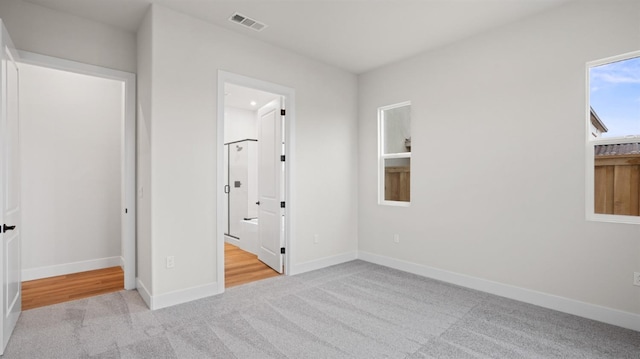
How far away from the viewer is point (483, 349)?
2260 millimetres

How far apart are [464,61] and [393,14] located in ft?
3.66

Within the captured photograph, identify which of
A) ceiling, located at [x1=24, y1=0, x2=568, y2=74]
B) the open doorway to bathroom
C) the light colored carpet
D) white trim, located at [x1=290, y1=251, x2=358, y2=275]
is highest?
ceiling, located at [x1=24, y1=0, x2=568, y2=74]

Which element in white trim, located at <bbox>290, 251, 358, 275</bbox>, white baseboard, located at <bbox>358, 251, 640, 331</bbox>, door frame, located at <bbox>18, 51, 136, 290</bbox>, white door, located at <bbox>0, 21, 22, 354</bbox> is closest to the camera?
white door, located at <bbox>0, 21, 22, 354</bbox>

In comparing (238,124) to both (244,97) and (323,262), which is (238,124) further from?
(323,262)

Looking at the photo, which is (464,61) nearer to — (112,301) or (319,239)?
(319,239)

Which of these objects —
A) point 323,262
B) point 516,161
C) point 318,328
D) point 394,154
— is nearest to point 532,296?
point 516,161

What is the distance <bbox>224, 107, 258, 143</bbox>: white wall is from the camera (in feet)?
22.6

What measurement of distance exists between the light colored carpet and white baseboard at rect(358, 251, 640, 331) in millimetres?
86

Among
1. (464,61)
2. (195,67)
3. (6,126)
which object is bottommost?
(6,126)

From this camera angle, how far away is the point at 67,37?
3.07 meters

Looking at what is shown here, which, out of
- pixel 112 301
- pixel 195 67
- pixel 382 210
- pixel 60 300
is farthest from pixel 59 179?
pixel 382 210

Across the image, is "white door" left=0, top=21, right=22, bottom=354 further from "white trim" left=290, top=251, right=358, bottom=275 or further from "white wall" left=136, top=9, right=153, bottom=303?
"white trim" left=290, top=251, right=358, bottom=275

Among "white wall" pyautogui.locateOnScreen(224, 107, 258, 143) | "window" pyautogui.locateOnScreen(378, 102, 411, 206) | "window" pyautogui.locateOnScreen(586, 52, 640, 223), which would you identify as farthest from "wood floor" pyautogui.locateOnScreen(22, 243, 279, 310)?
"window" pyautogui.locateOnScreen(586, 52, 640, 223)

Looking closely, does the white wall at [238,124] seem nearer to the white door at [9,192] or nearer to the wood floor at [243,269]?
the wood floor at [243,269]
